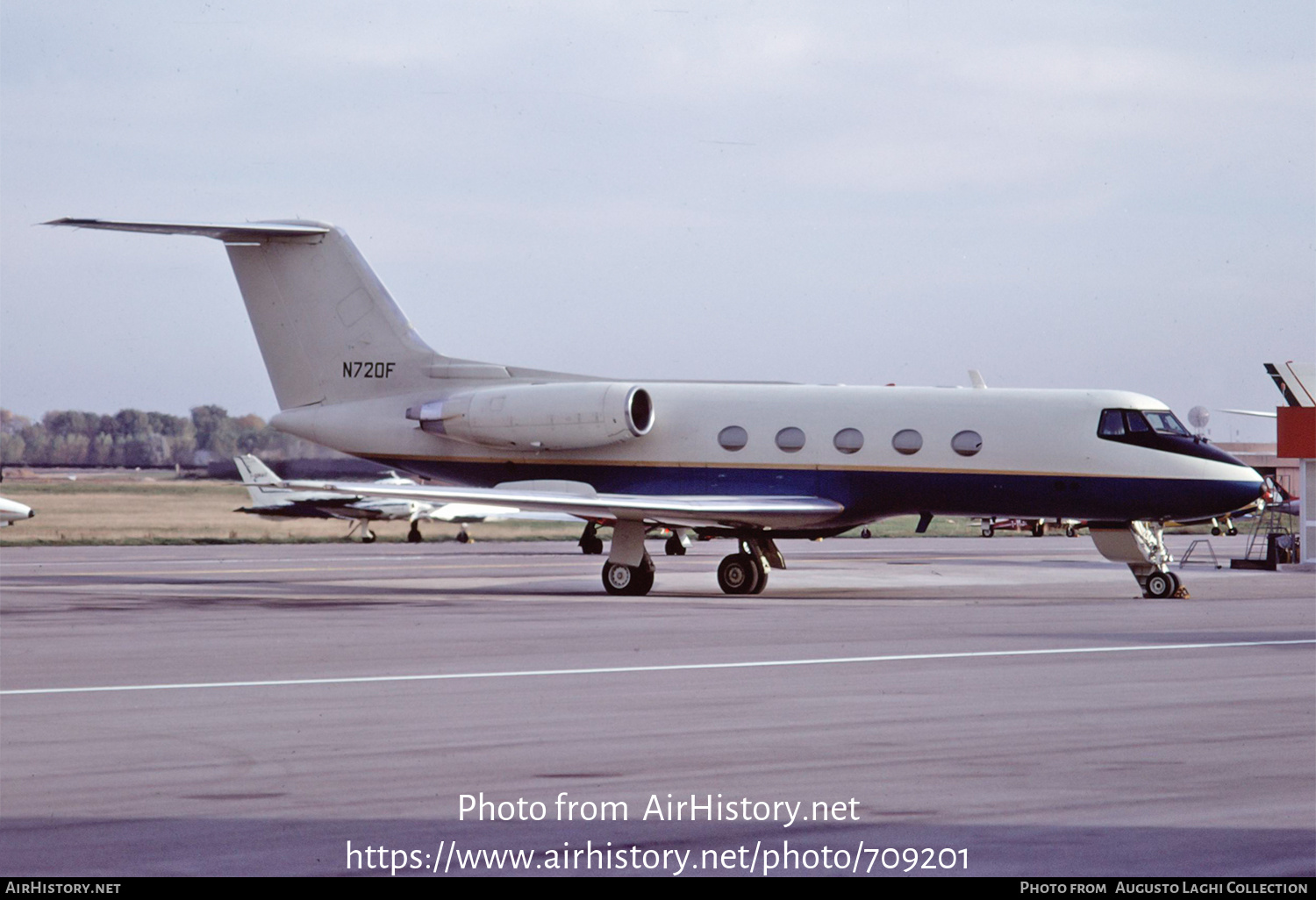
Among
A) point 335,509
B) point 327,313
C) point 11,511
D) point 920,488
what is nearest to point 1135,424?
point 920,488

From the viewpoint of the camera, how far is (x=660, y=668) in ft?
43.0

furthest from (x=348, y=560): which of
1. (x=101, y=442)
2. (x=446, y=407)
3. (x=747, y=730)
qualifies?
(x=747, y=730)

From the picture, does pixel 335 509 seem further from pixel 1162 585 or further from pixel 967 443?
pixel 1162 585

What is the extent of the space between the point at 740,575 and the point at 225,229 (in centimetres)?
1052

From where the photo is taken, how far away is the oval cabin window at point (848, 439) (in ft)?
79.2

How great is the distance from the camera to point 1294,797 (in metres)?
7.46

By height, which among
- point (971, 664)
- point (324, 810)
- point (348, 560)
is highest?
point (324, 810)

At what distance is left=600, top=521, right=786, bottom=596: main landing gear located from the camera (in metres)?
24.0

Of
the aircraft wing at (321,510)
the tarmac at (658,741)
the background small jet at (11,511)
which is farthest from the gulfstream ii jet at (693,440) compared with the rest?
the aircraft wing at (321,510)

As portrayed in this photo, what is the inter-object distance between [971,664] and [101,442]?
30.8m

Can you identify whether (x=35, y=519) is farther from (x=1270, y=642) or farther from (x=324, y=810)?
(x=324, y=810)

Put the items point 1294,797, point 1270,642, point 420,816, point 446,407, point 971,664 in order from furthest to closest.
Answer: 1. point 446,407
2. point 1270,642
3. point 971,664
4. point 1294,797
5. point 420,816

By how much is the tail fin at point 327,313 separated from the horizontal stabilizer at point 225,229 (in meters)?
0.03

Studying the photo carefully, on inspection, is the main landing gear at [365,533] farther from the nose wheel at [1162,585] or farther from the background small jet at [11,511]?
the nose wheel at [1162,585]
